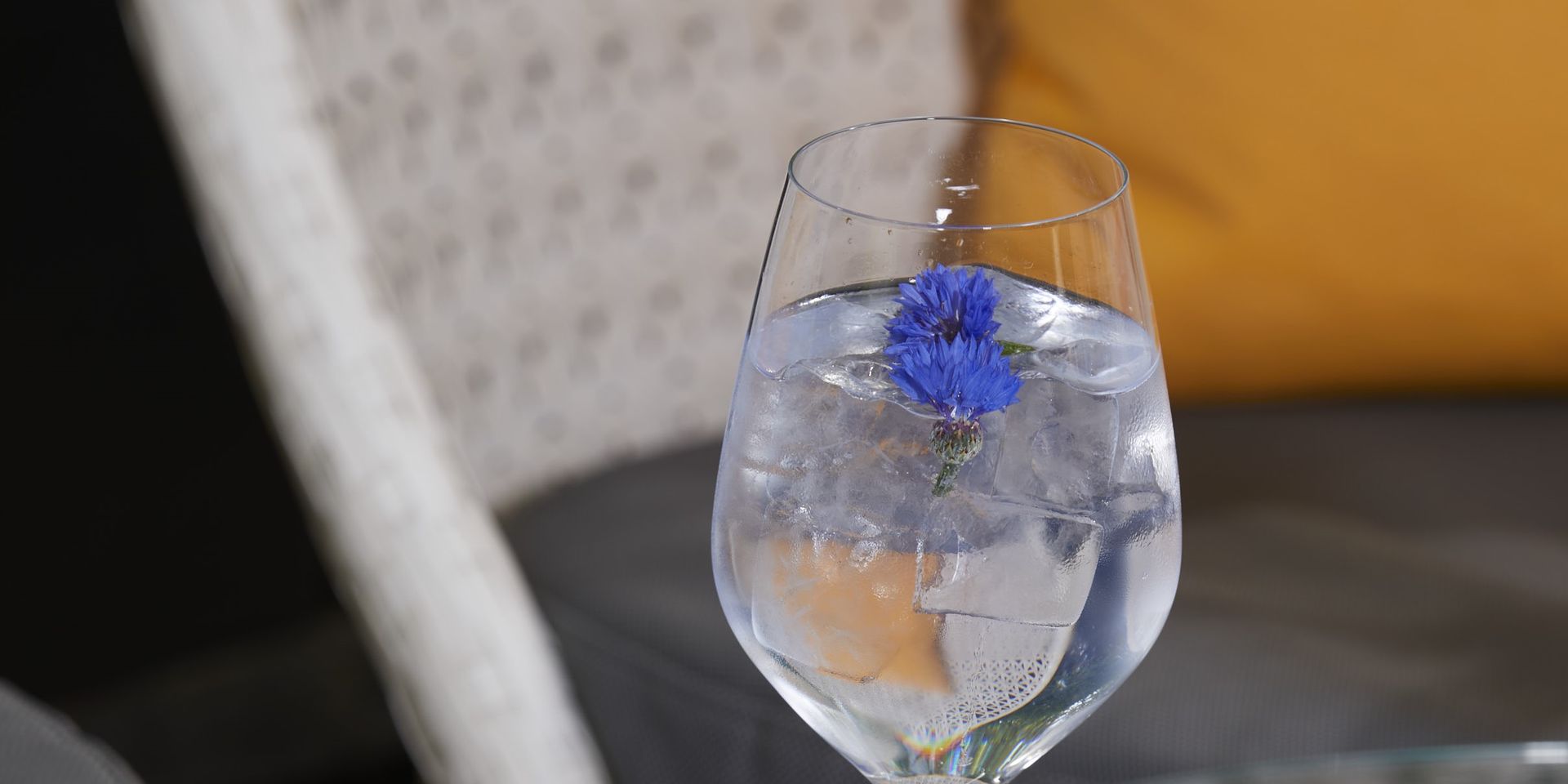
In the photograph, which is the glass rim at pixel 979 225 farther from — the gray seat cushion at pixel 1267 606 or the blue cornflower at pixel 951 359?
the gray seat cushion at pixel 1267 606

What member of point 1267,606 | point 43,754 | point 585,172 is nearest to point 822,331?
point 43,754

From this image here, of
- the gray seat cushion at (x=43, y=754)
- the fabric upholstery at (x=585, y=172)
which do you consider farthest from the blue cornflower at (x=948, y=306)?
the fabric upholstery at (x=585, y=172)

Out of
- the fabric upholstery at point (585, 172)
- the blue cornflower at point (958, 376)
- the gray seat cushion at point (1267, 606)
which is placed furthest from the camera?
the fabric upholstery at point (585, 172)

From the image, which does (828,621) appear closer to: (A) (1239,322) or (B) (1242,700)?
(B) (1242,700)

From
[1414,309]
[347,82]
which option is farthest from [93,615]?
[1414,309]

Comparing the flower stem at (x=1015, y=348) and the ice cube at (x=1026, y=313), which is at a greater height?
the ice cube at (x=1026, y=313)

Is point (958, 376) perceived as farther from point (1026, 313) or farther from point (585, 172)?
point (585, 172)

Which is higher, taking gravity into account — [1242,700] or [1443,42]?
[1443,42]
